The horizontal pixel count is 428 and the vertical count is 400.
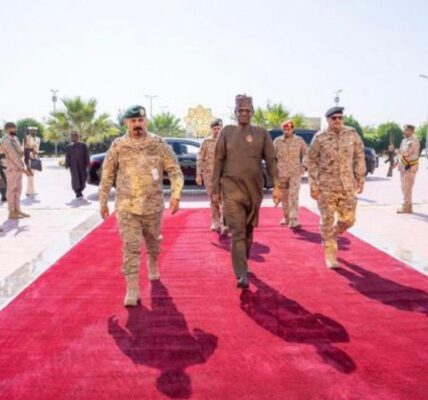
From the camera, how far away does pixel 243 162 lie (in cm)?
512

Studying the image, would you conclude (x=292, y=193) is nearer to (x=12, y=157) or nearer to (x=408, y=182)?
(x=408, y=182)

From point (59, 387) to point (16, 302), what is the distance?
6.23ft

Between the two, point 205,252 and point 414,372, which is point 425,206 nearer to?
point 205,252

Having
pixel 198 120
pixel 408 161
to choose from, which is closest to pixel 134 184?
pixel 408 161

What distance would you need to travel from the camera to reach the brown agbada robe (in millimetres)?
5121

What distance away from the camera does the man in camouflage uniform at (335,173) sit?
5668mm

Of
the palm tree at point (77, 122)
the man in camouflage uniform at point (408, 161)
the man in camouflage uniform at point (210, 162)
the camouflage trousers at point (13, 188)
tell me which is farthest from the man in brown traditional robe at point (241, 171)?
the palm tree at point (77, 122)

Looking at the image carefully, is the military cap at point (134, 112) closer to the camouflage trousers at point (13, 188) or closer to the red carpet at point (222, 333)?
the red carpet at point (222, 333)

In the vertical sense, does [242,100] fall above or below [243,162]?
above

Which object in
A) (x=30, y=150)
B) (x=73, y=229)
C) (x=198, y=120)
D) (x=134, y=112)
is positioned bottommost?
(x=73, y=229)

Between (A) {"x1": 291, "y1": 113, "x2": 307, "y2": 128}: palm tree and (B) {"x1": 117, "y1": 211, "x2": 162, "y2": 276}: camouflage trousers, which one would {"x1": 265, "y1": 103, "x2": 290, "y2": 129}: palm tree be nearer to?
(A) {"x1": 291, "y1": 113, "x2": 307, "y2": 128}: palm tree

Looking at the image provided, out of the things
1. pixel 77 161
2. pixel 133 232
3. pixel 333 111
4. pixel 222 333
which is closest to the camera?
pixel 222 333

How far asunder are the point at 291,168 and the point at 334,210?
8.54 ft

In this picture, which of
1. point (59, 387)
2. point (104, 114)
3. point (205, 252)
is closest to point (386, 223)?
point (205, 252)
